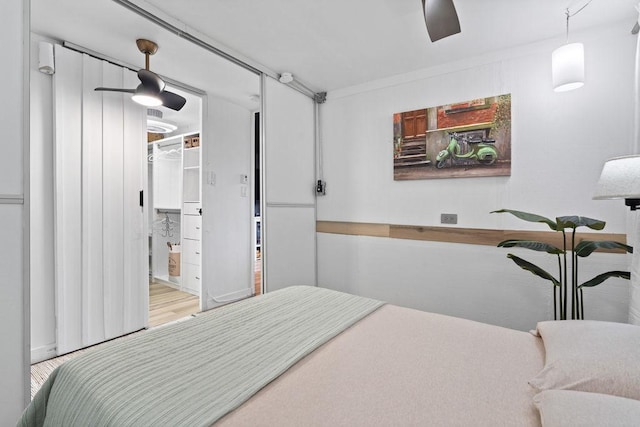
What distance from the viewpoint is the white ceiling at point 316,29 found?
75.7 inches

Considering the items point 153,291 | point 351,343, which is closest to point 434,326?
point 351,343

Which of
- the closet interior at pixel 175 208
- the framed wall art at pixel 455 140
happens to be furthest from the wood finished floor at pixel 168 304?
the framed wall art at pixel 455 140

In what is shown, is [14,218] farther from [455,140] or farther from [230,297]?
[455,140]

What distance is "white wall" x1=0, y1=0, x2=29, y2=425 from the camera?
4.50 feet

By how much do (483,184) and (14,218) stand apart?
119 inches

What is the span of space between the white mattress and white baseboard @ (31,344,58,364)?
92.2 inches

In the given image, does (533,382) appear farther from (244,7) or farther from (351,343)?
(244,7)

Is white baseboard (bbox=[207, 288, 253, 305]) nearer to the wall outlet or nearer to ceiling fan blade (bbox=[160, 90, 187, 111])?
ceiling fan blade (bbox=[160, 90, 187, 111])

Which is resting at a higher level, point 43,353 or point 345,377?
point 345,377

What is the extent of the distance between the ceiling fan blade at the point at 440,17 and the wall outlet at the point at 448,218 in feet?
4.93

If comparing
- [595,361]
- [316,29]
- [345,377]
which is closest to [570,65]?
[316,29]

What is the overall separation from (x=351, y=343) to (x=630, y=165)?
1.46 metres

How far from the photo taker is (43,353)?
2275 millimetres

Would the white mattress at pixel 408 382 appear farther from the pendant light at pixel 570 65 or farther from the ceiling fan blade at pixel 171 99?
the ceiling fan blade at pixel 171 99
